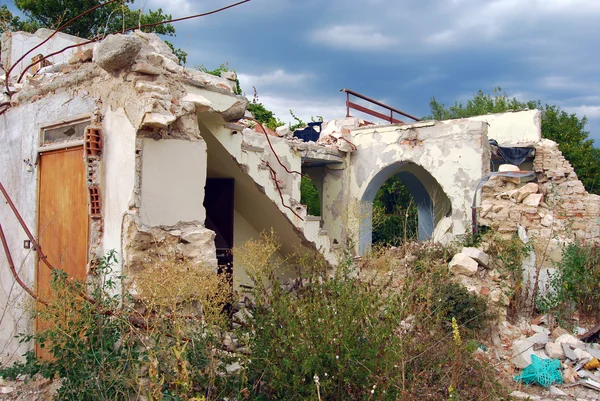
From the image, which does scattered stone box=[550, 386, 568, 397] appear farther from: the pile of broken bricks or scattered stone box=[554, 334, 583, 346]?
scattered stone box=[554, 334, 583, 346]

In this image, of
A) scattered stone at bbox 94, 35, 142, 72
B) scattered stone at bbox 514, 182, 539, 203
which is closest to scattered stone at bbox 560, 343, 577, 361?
scattered stone at bbox 514, 182, 539, 203

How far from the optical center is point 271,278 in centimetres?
403

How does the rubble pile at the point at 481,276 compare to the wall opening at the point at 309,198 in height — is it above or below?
below

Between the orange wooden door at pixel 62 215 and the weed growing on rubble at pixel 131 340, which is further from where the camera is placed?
the orange wooden door at pixel 62 215

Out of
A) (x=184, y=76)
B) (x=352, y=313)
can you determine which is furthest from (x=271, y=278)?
(x=184, y=76)

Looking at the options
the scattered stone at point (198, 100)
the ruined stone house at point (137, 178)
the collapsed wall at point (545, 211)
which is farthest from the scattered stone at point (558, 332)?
the scattered stone at point (198, 100)

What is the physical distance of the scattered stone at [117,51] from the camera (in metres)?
4.28

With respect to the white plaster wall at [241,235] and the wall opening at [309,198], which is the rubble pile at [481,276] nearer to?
the white plaster wall at [241,235]

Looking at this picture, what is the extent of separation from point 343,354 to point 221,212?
431 cm

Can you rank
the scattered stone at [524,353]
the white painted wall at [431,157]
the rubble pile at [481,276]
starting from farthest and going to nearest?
1. the white painted wall at [431,157]
2. the rubble pile at [481,276]
3. the scattered stone at [524,353]

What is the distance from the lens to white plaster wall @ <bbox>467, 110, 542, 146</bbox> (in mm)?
12039

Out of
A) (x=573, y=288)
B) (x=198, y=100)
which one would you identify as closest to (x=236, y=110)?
(x=198, y=100)

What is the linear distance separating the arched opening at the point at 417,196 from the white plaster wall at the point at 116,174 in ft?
22.8

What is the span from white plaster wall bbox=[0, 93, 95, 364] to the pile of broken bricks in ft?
17.7
